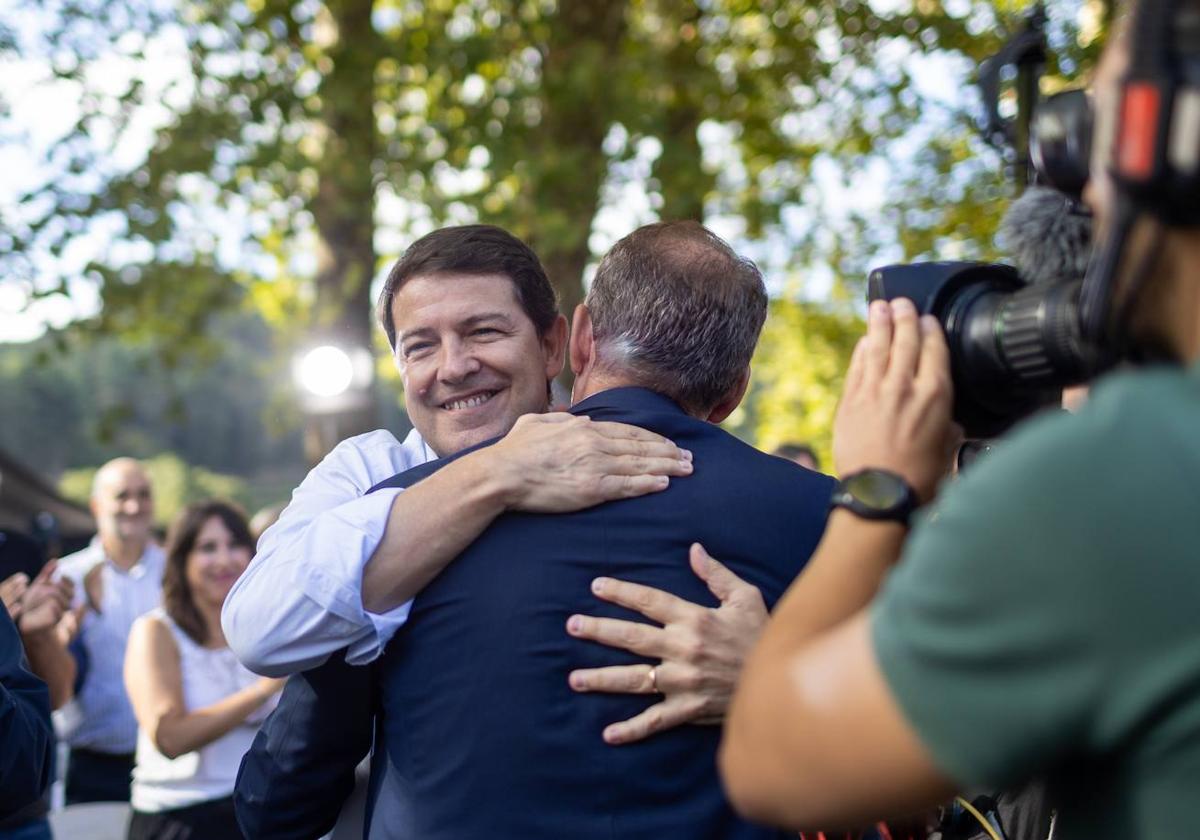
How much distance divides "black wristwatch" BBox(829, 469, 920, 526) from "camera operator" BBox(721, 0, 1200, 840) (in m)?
0.19

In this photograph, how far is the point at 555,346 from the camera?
112 inches

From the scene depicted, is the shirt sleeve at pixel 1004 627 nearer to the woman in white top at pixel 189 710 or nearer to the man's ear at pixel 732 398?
the man's ear at pixel 732 398

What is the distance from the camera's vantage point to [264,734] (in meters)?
2.24

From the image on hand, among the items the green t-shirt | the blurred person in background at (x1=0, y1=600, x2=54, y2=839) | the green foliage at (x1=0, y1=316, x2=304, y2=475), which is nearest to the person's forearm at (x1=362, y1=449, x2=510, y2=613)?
the green t-shirt

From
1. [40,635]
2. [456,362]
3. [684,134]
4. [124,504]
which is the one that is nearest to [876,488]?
[456,362]

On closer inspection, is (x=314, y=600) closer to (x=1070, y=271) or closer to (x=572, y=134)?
(x=1070, y=271)

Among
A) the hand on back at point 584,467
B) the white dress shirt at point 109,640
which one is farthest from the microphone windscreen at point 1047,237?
the white dress shirt at point 109,640

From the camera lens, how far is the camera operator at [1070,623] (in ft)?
3.19

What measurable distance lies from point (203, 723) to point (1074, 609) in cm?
426

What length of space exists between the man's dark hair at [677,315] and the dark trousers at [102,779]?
481 cm

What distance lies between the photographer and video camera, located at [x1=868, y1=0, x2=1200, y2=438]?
1.04 meters

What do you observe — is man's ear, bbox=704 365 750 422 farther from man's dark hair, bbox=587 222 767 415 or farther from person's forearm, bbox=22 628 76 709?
person's forearm, bbox=22 628 76 709

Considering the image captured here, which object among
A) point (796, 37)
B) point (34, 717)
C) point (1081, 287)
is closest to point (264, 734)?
point (34, 717)

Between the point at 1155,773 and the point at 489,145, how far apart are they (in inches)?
327
